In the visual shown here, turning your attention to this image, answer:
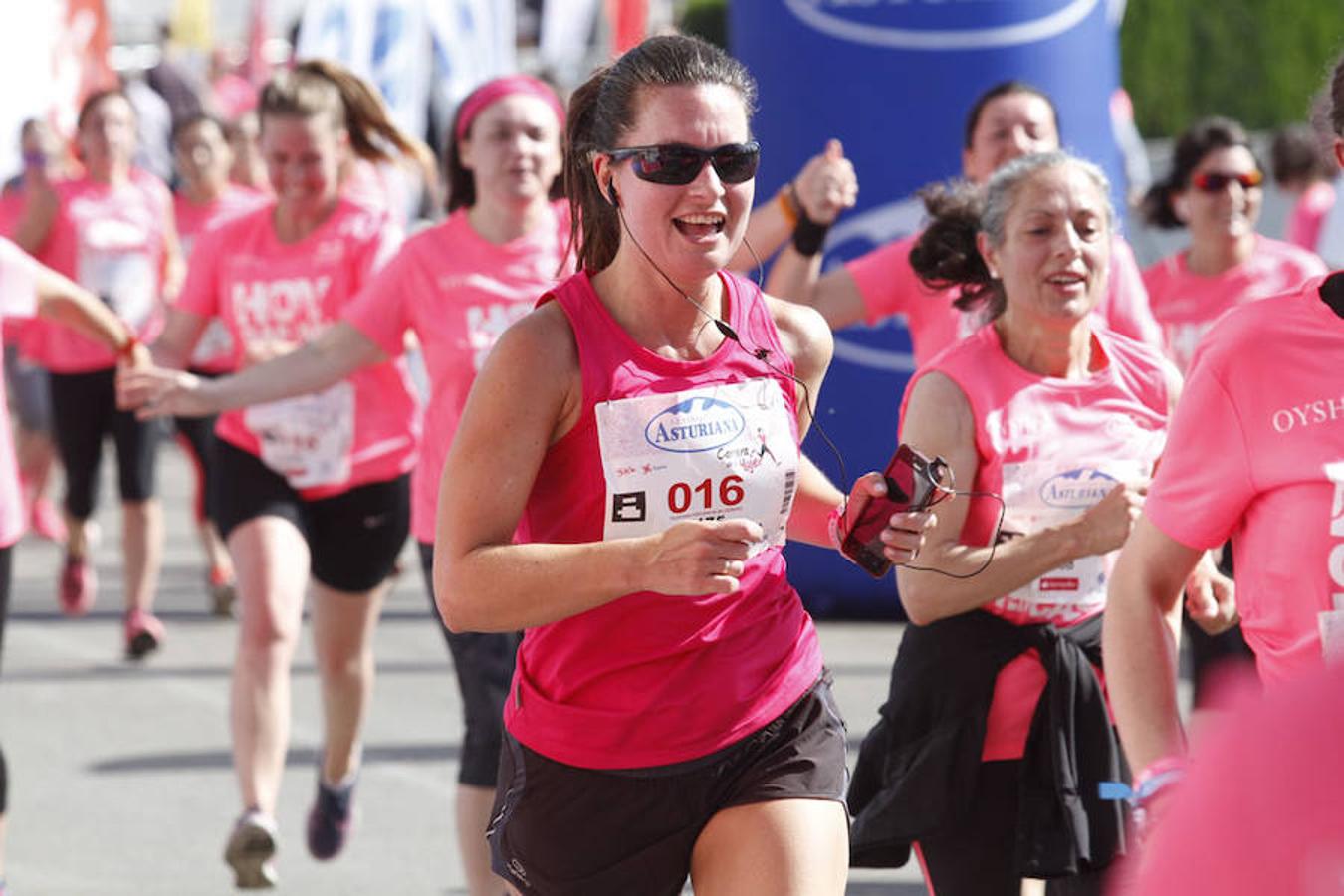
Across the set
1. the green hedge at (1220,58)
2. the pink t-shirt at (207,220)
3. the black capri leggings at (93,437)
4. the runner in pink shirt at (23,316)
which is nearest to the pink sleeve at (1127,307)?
the runner in pink shirt at (23,316)

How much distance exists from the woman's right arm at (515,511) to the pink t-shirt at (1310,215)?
8.06 metres

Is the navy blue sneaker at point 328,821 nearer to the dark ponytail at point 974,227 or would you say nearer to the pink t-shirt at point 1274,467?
the dark ponytail at point 974,227

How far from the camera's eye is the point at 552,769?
3326mm

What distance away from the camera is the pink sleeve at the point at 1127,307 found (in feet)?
17.4

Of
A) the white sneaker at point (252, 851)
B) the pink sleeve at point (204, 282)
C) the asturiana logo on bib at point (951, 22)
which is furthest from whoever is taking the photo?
the asturiana logo on bib at point (951, 22)

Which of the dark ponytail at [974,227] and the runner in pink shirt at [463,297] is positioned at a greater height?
the dark ponytail at [974,227]

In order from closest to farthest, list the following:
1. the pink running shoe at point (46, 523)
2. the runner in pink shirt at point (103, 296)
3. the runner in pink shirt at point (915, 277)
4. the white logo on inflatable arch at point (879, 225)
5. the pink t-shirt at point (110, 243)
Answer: the runner in pink shirt at point (915, 277)
the white logo on inflatable arch at point (879, 225)
the runner in pink shirt at point (103, 296)
the pink t-shirt at point (110, 243)
the pink running shoe at point (46, 523)

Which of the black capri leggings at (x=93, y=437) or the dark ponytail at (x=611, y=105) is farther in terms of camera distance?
Answer: the black capri leggings at (x=93, y=437)

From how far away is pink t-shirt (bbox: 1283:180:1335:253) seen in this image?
10.9 meters

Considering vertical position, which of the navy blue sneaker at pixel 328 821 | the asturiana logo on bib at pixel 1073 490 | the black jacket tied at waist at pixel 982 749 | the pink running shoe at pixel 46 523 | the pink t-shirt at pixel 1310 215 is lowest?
the pink running shoe at pixel 46 523

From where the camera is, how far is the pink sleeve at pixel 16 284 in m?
5.52

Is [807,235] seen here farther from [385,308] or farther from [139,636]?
[139,636]

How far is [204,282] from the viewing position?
6.56 meters

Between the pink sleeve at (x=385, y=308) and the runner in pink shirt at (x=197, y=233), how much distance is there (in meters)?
4.63
